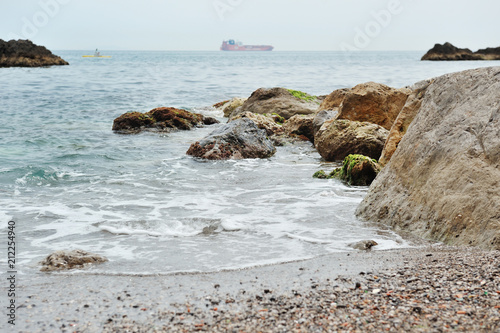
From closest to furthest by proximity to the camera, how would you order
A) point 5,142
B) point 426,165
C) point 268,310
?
point 268,310 → point 426,165 → point 5,142

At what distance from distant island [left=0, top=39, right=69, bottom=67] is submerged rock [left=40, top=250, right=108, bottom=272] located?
221 ft

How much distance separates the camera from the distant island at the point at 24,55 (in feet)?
210

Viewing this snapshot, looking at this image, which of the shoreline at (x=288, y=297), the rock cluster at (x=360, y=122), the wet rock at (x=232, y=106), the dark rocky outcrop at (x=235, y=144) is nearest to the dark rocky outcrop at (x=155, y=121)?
the wet rock at (x=232, y=106)

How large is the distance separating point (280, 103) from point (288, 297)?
13754mm

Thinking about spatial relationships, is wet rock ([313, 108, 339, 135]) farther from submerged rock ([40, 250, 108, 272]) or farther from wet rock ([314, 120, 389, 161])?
submerged rock ([40, 250, 108, 272])

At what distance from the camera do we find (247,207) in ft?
24.0

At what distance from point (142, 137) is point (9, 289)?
34.1 feet

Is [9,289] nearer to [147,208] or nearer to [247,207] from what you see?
[147,208]

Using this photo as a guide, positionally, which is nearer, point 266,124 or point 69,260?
point 69,260

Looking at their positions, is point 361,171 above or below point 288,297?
above

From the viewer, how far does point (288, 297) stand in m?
3.90

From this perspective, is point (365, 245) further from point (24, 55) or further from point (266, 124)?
point (24, 55)

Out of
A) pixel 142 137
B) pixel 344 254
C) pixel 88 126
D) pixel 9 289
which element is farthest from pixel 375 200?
pixel 88 126

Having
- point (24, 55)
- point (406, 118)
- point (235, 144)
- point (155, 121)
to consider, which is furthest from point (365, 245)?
point (24, 55)
